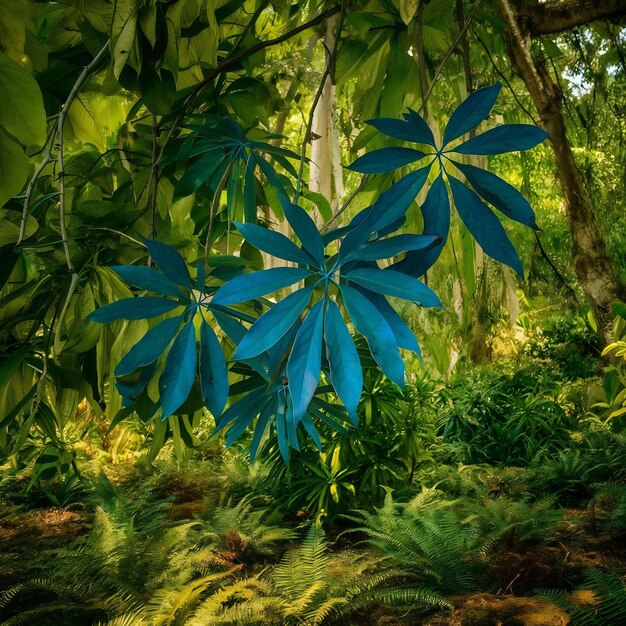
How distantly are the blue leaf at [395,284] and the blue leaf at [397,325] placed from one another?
3 cm

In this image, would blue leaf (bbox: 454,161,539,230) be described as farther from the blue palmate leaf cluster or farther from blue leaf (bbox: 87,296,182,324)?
blue leaf (bbox: 87,296,182,324)

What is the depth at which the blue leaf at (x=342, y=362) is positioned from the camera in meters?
0.40

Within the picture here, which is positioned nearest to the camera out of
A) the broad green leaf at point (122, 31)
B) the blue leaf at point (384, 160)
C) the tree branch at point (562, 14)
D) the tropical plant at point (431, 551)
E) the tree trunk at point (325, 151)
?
the blue leaf at point (384, 160)

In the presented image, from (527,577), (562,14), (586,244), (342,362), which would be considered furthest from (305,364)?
(586,244)

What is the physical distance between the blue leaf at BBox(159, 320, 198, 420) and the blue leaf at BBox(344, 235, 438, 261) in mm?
137

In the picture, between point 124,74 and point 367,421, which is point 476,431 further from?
point 124,74

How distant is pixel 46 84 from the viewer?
0.92 meters

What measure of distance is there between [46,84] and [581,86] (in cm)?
333

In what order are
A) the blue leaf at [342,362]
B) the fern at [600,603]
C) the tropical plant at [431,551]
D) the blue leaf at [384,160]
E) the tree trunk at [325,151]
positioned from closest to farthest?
the blue leaf at [342,362] < the blue leaf at [384,160] < the fern at [600,603] < the tropical plant at [431,551] < the tree trunk at [325,151]

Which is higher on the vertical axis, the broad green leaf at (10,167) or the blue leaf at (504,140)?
the broad green leaf at (10,167)

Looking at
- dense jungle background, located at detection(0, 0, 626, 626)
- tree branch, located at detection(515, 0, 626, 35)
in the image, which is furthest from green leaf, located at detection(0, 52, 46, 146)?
tree branch, located at detection(515, 0, 626, 35)

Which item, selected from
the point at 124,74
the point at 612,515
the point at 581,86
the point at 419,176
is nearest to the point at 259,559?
the point at 612,515

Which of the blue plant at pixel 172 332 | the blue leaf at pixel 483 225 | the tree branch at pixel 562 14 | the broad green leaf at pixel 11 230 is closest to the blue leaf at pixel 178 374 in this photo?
the blue plant at pixel 172 332

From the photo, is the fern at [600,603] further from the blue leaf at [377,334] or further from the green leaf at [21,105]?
the green leaf at [21,105]
